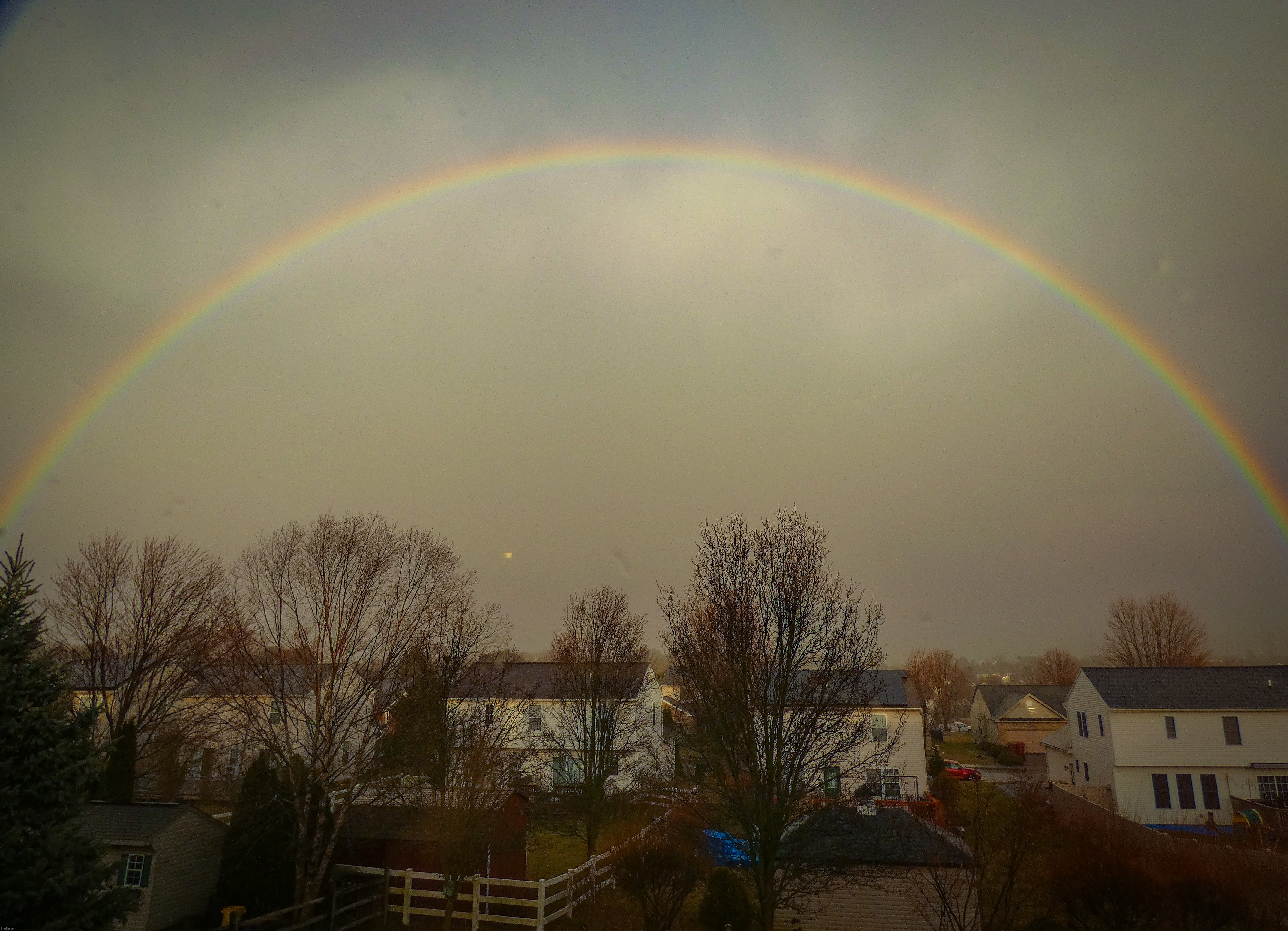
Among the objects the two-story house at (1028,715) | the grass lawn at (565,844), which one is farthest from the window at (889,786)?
the two-story house at (1028,715)

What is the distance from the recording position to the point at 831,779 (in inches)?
617

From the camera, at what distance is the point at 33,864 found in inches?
381

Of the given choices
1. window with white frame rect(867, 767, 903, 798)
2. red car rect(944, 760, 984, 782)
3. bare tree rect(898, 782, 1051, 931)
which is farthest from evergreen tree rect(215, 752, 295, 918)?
red car rect(944, 760, 984, 782)

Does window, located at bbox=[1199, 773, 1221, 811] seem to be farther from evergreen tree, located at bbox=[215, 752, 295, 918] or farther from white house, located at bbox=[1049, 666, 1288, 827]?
evergreen tree, located at bbox=[215, 752, 295, 918]

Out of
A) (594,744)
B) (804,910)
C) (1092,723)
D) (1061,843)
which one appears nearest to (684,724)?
(594,744)

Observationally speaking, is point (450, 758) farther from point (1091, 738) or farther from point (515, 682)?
point (1091, 738)

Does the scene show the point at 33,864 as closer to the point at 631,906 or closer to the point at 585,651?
the point at 631,906

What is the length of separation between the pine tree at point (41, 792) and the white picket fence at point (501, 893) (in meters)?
9.71

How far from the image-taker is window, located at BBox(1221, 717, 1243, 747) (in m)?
35.7

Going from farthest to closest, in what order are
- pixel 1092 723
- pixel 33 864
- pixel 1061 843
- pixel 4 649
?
pixel 1092 723
pixel 1061 843
pixel 4 649
pixel 33 864

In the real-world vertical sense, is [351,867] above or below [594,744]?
below

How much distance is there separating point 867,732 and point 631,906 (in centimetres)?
897

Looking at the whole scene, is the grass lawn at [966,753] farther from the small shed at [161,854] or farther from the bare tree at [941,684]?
the small shed at [161,854]

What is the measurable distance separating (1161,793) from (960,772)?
11338 millimetres
